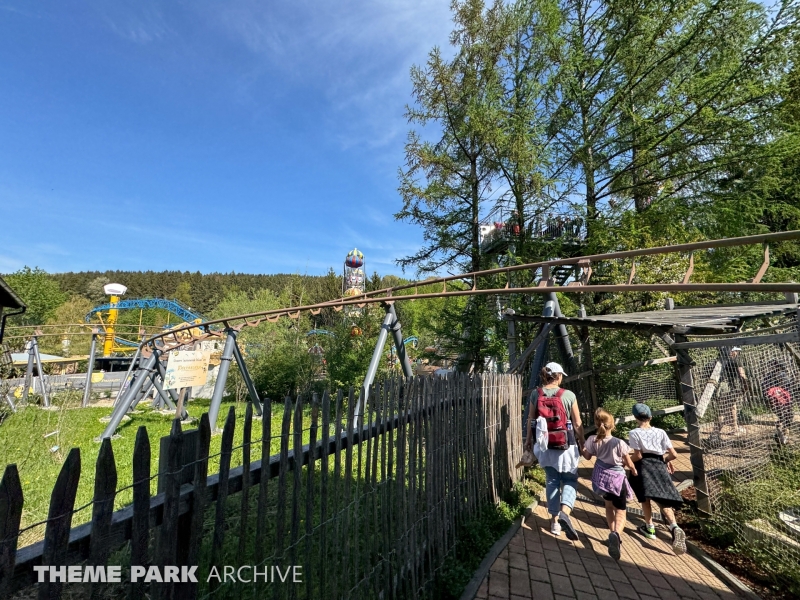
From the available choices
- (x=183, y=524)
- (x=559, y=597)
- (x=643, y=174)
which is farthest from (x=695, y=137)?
(x=183, y=524)

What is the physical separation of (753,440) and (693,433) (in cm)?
88

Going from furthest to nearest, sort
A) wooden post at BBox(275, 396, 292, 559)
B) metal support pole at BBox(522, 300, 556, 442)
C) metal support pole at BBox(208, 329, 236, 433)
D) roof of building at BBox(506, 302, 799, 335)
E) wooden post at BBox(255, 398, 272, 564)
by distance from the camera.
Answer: metal support pole at BBox(208, 329, 236, 433), metal support pole at BBox(522, 300, 556, 442), roof of building at BBox(506, 302, 799, 335), wooden post at BBox(275, 396, 292, 559), wooden post at BBox(255, 398, 272, 564)

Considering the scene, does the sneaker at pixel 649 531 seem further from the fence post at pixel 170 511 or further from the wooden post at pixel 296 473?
the fence post at pixel 170 511

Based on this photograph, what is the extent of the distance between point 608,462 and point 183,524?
3893mm

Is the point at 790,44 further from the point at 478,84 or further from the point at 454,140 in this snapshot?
the point at 454,140

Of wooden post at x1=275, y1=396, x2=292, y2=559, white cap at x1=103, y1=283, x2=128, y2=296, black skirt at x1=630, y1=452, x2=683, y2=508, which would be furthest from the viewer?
white cap at x1=103, y1=283, x2=128, y2=296

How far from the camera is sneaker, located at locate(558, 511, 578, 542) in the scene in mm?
3812

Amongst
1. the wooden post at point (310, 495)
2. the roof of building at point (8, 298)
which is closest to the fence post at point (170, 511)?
the wooden post at point (310, 495)

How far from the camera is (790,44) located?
8.49 metres

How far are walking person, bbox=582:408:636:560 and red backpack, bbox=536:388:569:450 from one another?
380 mm

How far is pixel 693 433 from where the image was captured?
4.39 meters

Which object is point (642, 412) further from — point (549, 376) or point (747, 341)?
point (747, 341)

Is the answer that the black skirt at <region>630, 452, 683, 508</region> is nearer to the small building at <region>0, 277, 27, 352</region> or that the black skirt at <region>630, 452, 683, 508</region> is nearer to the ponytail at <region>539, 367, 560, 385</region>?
the ponytail at <region>539, 367, 560, 385</region>

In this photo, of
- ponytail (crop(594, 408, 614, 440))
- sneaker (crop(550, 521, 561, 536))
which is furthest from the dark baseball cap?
sneaker (crop(550, 521, 561, 536))
